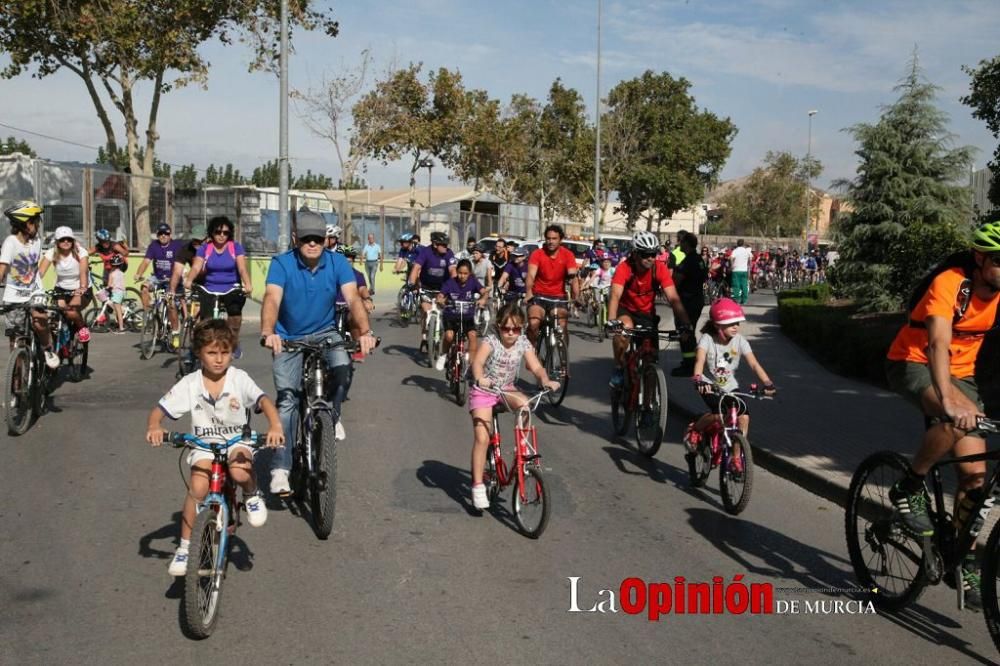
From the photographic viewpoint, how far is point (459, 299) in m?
13.0

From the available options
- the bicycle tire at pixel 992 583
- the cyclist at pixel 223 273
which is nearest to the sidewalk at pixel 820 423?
the bicycle tire at pixel 992 583

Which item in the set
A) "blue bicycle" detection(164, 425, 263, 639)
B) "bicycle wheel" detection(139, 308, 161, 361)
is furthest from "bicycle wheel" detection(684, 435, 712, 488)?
"bicycle wheel" detection(139, 308, 161, 361)

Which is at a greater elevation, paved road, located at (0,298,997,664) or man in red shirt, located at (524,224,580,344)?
man in red shirt, located at (524,224,580,344)

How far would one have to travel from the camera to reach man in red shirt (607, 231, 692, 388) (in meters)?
9.64

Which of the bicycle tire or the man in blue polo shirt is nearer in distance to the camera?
the bicycle tire

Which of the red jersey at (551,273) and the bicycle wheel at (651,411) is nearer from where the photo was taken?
the bicycle wheel at (651,411)

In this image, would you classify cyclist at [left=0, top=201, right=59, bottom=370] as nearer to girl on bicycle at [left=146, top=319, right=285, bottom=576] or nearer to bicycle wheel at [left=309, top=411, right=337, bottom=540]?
bicycle wheel at [left=309, top=411, right=337, bottom=540]

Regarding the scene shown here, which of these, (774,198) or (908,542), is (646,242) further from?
(774,198)

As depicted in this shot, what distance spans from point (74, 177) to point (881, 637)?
1888cm

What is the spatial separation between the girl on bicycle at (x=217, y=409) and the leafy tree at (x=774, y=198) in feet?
259

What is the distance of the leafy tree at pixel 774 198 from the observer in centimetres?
8275

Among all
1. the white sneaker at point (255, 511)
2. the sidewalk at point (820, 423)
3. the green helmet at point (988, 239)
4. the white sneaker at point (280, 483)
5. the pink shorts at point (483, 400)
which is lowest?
the sidewalk at point (820, 423)

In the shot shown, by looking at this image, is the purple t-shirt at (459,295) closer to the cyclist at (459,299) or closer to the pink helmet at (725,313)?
the cyclist at (459,299)

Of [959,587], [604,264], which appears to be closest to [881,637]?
[959,587]
